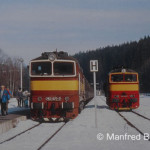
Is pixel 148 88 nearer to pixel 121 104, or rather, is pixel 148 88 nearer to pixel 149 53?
pixel 149 53

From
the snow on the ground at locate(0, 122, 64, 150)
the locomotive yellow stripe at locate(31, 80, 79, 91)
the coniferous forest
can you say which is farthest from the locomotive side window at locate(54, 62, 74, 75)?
the coniferous forest

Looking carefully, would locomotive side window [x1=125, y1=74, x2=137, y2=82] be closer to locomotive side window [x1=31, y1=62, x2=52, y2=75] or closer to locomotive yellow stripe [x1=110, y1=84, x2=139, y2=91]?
locomotive yellow stripe [x1=110, y1=84, x2=139, y2=91]

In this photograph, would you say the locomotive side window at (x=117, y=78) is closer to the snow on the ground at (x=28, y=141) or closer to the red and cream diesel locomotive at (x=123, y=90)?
the red and cream diesel locomotive at (x=123, y=90)

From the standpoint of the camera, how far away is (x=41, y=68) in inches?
636

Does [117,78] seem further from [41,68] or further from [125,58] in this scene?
[125,58]

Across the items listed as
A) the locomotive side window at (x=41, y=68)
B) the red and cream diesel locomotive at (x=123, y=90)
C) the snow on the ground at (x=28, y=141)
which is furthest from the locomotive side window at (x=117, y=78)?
the snow on the ground at (x=28, y=141)

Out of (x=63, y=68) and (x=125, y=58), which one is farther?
(x=125, y=58)

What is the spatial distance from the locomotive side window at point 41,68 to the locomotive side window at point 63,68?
0.34m

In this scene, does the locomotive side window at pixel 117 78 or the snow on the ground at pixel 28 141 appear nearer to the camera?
the snow on the ground at pixel 28 141

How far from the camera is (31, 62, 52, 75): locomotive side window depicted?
52.6 feet

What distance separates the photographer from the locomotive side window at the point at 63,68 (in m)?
16.0

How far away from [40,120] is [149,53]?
414ft

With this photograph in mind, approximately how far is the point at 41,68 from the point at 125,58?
483 ft

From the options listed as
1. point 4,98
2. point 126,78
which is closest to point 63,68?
point 4,98
